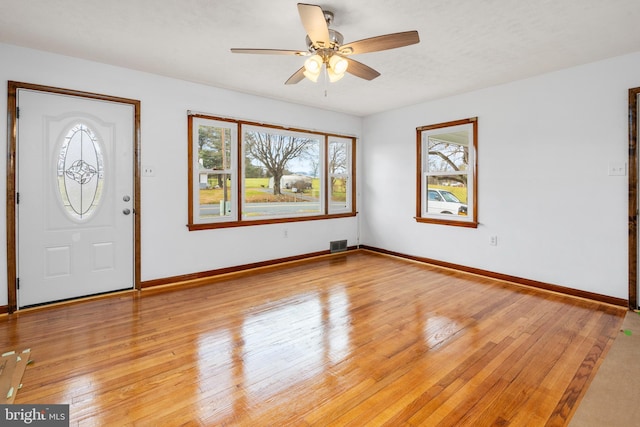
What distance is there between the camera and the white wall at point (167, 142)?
10.9 ft

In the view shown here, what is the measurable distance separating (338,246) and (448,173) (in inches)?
89.6

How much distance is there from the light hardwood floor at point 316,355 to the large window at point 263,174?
1.31 meters

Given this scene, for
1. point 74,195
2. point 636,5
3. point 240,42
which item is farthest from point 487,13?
point 74,195

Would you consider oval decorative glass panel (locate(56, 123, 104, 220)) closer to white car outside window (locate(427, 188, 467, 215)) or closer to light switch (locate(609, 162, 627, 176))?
white car outside window (locate(427, 188, 467, 215))

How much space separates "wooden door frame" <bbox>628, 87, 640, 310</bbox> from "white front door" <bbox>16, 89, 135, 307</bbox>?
5.38 metres

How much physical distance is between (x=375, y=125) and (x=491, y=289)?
346 centimetres

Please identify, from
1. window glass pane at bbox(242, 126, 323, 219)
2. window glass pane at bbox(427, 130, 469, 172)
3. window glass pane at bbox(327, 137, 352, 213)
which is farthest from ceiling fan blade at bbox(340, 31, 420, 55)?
window glass pane at bbox(327, 137, 352, 213)

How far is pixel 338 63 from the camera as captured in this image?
257 cm

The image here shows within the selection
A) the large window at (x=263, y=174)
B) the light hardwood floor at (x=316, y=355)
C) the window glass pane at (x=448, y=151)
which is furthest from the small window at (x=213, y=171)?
the window glass pane at (x=448, y=151)

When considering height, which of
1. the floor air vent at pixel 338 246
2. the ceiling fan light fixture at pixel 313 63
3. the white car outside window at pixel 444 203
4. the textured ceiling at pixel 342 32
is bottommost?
the floor air vent at pixel 338 246

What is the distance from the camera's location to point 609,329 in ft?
9.55

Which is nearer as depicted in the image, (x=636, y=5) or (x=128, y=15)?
(x=636, y=5)

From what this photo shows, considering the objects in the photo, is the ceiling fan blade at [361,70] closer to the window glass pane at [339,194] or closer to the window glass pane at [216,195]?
the window glass pane at [216,195]

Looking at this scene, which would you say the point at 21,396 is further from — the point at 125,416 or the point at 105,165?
the point at 105,165
